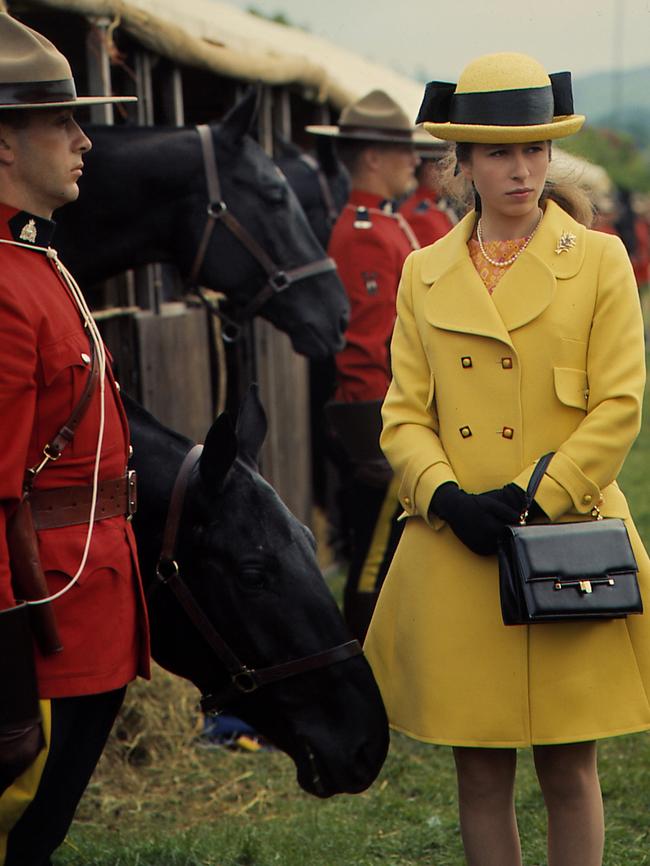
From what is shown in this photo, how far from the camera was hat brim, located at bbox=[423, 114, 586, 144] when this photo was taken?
2.97 metres

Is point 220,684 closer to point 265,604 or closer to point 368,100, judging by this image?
point 265,604

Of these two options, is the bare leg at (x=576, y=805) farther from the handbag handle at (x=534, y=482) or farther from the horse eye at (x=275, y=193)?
the horse eye at (x=275, y=193)

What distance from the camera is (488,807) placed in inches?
123

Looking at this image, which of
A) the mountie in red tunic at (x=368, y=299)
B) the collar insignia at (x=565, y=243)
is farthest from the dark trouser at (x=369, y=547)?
the collar insignia at (x=565, y=243)

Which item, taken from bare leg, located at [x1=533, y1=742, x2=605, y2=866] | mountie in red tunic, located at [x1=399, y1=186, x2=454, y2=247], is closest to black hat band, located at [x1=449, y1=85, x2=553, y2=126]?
bare leg, located at [x1=533, y1=742, x2=605, y2=866]

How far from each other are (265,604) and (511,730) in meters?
0.62

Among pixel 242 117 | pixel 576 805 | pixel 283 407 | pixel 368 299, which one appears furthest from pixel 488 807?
pixel 283 407

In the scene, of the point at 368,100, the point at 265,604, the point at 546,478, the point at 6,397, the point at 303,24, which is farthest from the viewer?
the point at 303,24

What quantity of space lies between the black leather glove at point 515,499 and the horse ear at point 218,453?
58 cm

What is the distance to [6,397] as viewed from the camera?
8.25 feet

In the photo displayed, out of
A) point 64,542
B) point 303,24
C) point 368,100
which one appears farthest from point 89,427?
point 303,24

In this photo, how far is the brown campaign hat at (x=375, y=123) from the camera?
661 cm

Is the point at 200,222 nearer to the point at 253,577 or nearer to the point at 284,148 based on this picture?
the point at 253,577

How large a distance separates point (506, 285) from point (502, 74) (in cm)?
44
